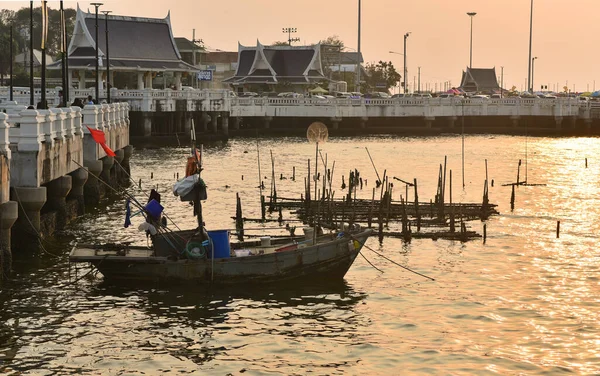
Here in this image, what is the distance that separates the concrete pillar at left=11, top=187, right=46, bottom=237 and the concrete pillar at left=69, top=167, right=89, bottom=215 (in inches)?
357

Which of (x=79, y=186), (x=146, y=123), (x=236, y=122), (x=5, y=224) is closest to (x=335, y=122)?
(x=236, y=122)

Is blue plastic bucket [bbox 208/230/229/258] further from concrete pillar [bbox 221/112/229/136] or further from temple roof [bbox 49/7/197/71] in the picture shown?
temple roof [bbox 49/7/197/71]

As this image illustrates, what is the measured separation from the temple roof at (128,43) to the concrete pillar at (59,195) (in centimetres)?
7243

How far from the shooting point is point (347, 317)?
2800 cm

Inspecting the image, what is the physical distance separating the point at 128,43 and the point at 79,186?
77.0 metres

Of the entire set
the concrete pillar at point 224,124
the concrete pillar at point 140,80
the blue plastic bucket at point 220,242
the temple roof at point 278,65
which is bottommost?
the blue plastic bucket at point 220,242

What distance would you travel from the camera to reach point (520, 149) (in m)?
99.2

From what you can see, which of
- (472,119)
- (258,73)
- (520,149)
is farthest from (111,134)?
(258,73)

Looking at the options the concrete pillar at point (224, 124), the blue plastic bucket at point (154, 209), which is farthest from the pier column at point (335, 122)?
the blue plastic bucket at point (154, 209)

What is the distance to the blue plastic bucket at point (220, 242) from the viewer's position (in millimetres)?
30047

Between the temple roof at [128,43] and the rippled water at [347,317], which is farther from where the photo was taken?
the temple roof at [128,43]

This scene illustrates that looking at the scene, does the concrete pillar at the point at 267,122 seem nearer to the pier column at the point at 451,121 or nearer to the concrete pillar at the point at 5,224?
the pier column at the point at 451,121

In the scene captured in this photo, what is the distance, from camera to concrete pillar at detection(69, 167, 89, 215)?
42.4m

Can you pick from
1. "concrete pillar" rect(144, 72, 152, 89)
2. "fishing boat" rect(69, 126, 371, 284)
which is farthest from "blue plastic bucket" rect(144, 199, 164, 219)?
"concrete pillar" rect(144, 72, 152, 89)
